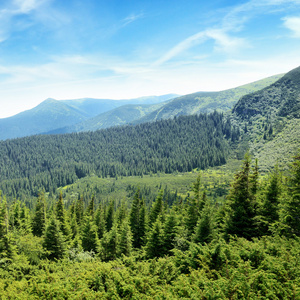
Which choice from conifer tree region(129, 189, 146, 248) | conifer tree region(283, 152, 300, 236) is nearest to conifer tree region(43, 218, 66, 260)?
conifer tree region(129, 189, 146, 248)

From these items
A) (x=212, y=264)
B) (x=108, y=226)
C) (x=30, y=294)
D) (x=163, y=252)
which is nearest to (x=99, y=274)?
(x=30, y=294)

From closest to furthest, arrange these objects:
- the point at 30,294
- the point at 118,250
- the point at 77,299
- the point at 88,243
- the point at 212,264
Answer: the point at 77,299 < the point at 30,294 < the point at 212,264 < the point at 118,250 < the point at 88,243

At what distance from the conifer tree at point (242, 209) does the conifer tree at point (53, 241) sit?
1059 inches

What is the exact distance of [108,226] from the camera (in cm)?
6400

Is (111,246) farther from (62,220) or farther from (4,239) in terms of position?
(62,220)

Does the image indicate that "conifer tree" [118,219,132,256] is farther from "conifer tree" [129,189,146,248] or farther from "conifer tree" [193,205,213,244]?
"conifer tree" [193,205,213,244]

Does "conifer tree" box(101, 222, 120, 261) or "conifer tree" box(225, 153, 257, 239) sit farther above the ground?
"conifer tree" box(225, 153, 257, 239)

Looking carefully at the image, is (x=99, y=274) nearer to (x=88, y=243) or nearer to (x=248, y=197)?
(x=248, y=197)

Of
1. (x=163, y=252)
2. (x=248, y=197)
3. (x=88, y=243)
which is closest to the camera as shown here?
(x=248, y=197)

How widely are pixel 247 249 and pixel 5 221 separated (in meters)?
33.2

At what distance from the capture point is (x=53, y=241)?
33438mm

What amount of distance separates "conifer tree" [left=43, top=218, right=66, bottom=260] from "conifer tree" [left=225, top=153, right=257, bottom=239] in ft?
88.3

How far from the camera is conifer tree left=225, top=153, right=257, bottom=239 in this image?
23234mm

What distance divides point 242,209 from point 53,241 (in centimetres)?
3025
